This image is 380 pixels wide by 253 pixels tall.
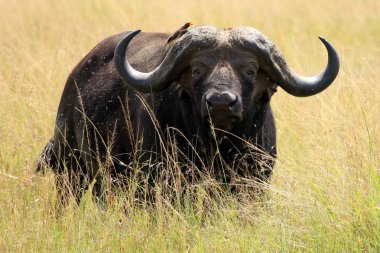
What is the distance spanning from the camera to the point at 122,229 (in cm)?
694

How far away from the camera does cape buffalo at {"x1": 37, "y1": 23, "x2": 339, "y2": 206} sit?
730 cm

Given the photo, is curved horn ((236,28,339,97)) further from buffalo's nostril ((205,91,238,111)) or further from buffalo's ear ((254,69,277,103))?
buffalo's nostril ((205,91,238,111))

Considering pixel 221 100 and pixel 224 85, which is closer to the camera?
pixel 221 100

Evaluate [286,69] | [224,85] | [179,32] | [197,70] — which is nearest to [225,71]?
[224,85]

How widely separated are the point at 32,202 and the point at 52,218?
1.28ft

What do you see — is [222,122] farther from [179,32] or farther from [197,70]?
[179,32]

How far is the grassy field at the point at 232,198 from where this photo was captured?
258 inches

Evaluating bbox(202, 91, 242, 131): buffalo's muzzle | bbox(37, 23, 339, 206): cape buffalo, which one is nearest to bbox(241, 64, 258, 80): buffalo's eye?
bbox(37, 23, 339, 206): cape buffalo

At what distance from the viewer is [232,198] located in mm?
7301

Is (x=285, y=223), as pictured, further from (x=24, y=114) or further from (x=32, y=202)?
(x=24, y=114)

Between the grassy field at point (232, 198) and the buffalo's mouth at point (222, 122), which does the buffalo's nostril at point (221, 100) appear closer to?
the buffalo's mouth at point (222, 122)

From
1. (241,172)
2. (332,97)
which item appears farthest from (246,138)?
(332,97)

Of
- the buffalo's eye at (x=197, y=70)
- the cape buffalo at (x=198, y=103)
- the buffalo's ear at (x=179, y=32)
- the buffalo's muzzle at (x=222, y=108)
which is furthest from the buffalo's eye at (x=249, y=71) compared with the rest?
the buffalo's ear at (x=179, y=32)

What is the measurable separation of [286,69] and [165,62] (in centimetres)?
87
